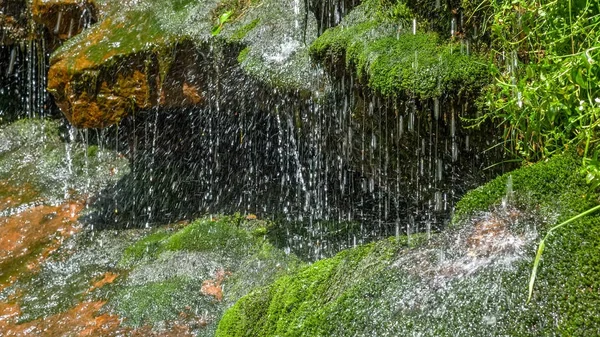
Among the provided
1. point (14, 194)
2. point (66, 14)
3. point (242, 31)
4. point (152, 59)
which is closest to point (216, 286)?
point (242, 31)

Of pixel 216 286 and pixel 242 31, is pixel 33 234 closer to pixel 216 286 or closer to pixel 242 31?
pixel 216 286

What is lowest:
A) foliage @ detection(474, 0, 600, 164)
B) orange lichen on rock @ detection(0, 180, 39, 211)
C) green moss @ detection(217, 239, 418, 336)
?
orange lichen on rock @ detection(0, 180, 39, 211)

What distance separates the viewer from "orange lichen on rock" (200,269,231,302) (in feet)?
17.5

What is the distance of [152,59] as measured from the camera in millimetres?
6648

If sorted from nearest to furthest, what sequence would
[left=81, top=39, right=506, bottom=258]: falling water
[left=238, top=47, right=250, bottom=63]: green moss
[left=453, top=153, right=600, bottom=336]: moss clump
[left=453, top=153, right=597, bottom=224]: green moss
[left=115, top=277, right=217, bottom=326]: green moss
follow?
[left=453, top=153, right=600, bottom=336]: moss clump < [left=453, top=153, right=597, bottom=224]: green moss < [left=81, top=39, right=506, bottom=258]: falling water < [left=115, top=277, right=217, bottom=326]: green moss < [left=238, top=47, right=250, bottom=63]: green moss

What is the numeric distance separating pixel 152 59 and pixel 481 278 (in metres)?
5.41

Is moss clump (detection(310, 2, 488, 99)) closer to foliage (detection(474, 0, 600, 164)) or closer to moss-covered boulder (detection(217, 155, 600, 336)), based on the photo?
foliage (detection(474, 0, 600, 164))

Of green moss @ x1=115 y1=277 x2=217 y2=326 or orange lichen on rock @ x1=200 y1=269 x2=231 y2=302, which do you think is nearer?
green moss @ x1=115 y1=277 x2=217 y2=326

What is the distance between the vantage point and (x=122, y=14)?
723 cm

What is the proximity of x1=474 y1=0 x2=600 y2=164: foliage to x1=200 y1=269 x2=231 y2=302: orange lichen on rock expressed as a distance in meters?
3.14

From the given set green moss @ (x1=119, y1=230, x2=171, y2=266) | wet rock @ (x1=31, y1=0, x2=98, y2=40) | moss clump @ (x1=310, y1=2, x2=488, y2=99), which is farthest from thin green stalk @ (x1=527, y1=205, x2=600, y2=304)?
wet rock @ (x1=31, y1=0, x2=98, y2=40)

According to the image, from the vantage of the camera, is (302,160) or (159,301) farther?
(302,160)

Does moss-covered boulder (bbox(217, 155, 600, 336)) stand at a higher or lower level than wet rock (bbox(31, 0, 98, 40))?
lower

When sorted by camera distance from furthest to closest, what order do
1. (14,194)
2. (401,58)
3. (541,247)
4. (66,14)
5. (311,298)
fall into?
(14,194) < (66,14) < (401,58) < (311,298) < (541,247)
